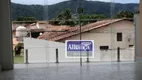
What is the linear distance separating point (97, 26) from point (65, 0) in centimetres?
139

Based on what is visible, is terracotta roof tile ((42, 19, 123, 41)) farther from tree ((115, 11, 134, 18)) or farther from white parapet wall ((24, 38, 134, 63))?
tree ((115, 11, 134, 18))

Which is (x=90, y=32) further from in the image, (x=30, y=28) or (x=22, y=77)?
(x=22, y=77)

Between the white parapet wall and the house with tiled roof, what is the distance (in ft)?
0.58

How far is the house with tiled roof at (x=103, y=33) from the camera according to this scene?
33.7 ft

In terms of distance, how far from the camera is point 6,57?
855cm

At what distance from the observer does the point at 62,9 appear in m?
10.2

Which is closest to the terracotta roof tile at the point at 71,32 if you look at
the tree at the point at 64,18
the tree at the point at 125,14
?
the tree at the point at 64,18

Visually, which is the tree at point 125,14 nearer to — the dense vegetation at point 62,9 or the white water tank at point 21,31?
the dense vegetation at point 62,9

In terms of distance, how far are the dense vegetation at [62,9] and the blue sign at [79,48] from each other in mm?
957

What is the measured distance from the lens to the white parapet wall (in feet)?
33.4

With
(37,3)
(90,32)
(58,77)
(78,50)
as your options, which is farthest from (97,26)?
(58,77)

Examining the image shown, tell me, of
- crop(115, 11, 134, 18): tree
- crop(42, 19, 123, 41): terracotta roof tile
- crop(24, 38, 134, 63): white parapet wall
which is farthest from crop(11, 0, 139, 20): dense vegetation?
crop(24, 38, 134, 63): white parapet wall

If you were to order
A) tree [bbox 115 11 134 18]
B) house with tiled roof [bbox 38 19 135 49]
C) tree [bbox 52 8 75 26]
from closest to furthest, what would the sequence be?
tree [bbox 52 8 75 26] < house with tiled roof [bbox 38 19 135 49] < tree [bbox 115 11 134 18]

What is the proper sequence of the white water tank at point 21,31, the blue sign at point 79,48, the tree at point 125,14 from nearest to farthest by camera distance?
the white water tank at point 21,31
the blue sign at point 79,48
the tree at point 125,14
